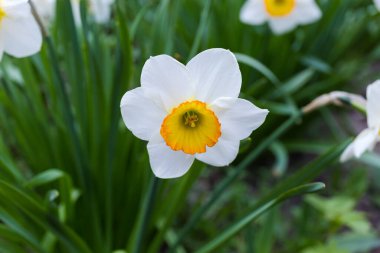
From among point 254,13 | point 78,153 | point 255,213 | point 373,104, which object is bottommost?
point 255,213

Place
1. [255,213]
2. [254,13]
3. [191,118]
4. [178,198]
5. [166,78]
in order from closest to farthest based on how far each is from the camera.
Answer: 1. [166,78]
2. [191,118]
3. [255,213]
4. [178,198]
5. [254,13]

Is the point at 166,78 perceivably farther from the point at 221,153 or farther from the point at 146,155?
the point at 146,155

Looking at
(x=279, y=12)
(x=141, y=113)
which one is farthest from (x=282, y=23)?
(x=141, y=113)

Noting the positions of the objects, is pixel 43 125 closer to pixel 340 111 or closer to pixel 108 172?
pixel 108 172

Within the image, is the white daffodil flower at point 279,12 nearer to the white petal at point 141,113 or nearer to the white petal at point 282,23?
the white petal at point 282,23

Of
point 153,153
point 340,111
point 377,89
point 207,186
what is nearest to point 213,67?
point 153,153

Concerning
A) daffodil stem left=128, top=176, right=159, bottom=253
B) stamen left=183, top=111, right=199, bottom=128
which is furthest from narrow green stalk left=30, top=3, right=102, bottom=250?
stamen left=183, top=111, right=199, bottom=128

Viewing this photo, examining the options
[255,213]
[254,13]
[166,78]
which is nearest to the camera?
[166,78]
